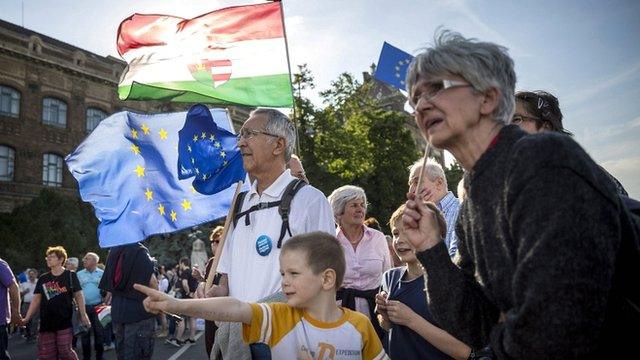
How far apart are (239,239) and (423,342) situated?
135cm

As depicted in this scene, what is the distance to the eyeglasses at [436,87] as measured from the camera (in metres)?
1.70

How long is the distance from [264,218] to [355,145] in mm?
25977

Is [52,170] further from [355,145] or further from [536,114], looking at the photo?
[536,114]

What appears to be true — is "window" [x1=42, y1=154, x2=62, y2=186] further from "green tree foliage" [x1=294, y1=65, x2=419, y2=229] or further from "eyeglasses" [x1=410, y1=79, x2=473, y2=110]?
"eyeglasses" [x1=410, y1=79, x2=473, y2=110]

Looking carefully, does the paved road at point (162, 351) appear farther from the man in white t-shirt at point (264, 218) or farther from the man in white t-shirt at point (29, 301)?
the man in white t-shirt at point (264, 218)

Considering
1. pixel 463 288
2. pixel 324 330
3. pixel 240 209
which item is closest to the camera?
pixel 463 288

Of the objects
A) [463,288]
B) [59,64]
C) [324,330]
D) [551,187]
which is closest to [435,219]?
[463,288]

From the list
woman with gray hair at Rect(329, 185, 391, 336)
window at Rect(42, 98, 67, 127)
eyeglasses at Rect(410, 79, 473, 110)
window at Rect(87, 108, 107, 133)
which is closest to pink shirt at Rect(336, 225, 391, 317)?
woman with gray hair at Rect(329, 185, 391, 336)

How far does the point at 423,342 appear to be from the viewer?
3.15m

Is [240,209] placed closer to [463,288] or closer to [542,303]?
[463,288]

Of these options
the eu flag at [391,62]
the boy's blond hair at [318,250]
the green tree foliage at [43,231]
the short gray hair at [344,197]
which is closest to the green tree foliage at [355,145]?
the green tree foliage at [43,231]

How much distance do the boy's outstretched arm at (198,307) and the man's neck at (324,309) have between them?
1.36 ft

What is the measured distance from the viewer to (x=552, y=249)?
120cm

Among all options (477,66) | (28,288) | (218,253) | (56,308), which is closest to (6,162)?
(28,288)
